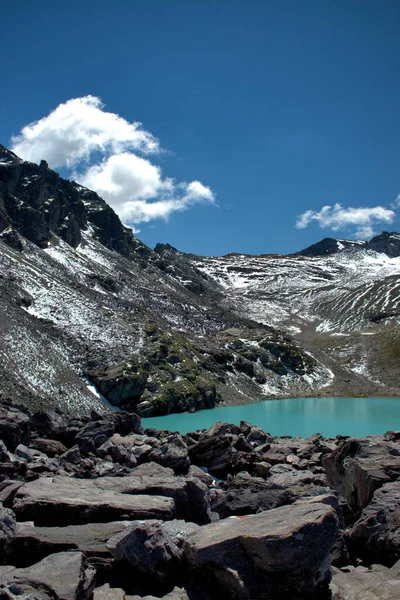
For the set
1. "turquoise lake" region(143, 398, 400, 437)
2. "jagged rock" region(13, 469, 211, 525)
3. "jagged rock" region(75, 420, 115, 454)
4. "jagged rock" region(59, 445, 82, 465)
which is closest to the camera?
"jagged rock" region(13, 469, 211, 525)

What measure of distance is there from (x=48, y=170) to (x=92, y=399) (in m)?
146

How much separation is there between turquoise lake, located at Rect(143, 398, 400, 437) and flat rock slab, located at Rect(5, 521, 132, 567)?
44882 mm

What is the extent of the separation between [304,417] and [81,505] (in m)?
62.2

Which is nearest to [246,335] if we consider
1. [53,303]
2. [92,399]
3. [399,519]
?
[53,303]

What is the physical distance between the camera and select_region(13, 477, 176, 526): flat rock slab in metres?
10.8

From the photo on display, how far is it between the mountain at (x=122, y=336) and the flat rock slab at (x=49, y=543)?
4094cm

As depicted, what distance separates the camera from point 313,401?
92.8 metres

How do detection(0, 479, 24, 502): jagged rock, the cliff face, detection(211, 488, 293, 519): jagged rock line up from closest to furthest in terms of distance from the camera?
detection(0, 479, 24, 502): jagged rock
detection(211, 488, 293, 519): jagged rock
the cliff face

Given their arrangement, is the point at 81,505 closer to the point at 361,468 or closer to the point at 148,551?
the point at 148,551

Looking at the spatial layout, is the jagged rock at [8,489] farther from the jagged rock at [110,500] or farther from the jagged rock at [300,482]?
the jagged rock at [300,482]

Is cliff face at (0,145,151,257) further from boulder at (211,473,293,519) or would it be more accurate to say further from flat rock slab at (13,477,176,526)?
flat rock slab at (13,477,176,526)

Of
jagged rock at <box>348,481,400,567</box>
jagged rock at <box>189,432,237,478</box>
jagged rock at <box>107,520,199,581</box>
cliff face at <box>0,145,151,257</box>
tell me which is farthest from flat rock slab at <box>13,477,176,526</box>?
cliff face at <box>0,145,151,257</box>

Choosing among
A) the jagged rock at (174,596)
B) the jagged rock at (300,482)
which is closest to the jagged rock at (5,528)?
the jagged rock at (174,596)

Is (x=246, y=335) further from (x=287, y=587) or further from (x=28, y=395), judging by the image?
(x=287, y=587)
